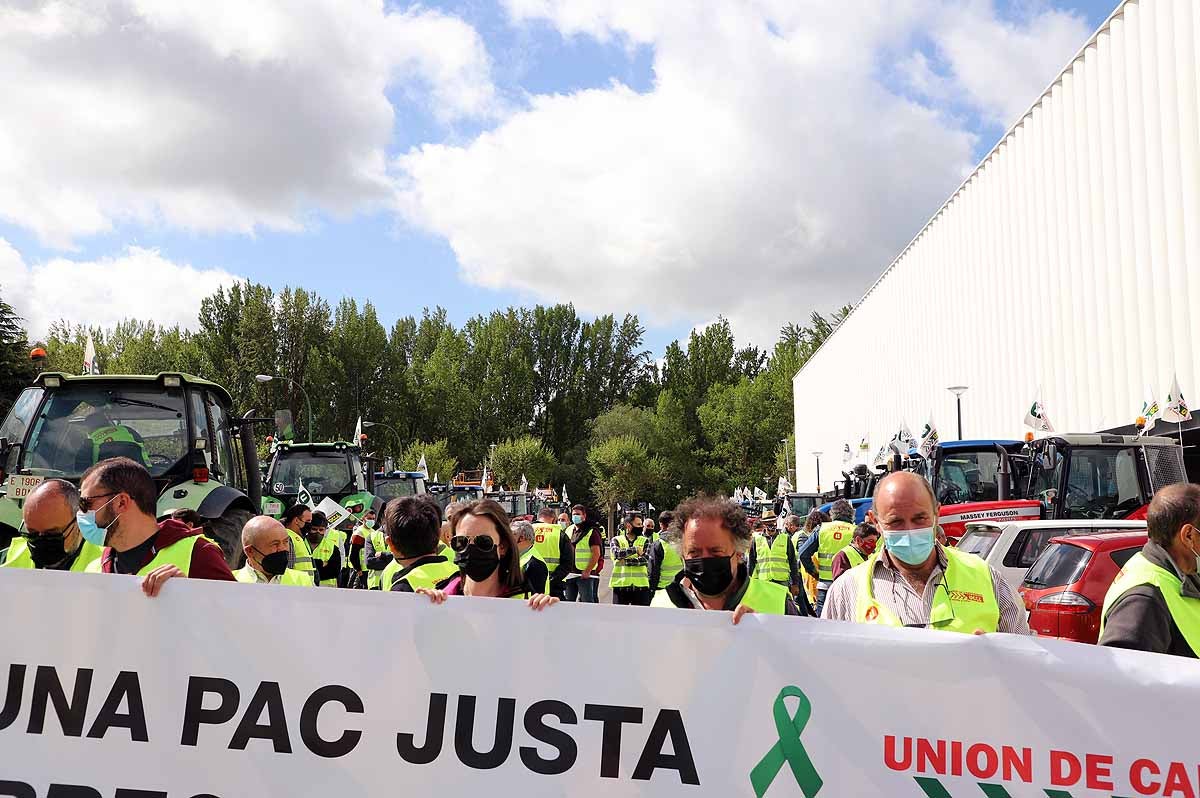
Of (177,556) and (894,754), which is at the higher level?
(177,556)

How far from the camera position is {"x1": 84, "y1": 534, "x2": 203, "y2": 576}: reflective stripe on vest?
4105 millimetres

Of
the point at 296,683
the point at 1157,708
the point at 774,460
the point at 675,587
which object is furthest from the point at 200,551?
the point at 774,460

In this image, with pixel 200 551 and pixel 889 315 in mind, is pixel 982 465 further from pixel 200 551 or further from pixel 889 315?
pixel 889 315

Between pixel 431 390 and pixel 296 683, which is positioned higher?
pixel 431 390

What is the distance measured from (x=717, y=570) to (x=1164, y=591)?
1.42 metres

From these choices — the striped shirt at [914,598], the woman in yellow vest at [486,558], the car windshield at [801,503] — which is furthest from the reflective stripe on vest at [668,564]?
the car windshield at [801,503]

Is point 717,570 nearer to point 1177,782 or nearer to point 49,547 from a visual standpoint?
point 1177,782

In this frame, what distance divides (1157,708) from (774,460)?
8481 centimetres

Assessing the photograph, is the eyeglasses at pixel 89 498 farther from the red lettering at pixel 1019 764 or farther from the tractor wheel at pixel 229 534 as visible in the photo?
the tractor wheel at pixel 229 534

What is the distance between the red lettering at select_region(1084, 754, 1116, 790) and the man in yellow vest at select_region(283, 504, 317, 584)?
6.77m

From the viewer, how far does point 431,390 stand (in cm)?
8506

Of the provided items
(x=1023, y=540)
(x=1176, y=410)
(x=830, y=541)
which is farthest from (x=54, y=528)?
(x=1176, y=410)

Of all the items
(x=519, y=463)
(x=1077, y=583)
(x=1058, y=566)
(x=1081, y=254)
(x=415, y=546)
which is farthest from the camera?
(x=519, y=463)

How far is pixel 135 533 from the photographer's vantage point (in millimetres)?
4160
